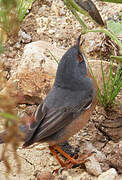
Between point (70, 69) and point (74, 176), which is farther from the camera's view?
point (70, 69)

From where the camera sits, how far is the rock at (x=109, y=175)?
3.55 m

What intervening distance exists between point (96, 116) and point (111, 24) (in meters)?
1.42

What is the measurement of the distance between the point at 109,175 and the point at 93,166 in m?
0.32

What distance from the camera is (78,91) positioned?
13.9 ft

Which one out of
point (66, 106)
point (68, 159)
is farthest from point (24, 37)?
point (68, 159)

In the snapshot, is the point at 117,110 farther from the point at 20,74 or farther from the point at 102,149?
the point at 20,74

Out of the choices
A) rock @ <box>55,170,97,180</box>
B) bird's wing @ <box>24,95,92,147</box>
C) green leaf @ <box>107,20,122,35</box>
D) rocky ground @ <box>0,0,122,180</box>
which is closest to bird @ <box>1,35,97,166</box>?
bird's wing @ <box>24,95,92,147</box>

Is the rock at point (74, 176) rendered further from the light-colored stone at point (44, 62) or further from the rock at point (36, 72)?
the light-colored stone at point (44, 62)

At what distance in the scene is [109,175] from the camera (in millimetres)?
3562

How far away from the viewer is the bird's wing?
150 inches

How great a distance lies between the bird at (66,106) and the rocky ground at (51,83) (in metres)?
0.27

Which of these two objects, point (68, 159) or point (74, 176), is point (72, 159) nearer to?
point (68, 159)

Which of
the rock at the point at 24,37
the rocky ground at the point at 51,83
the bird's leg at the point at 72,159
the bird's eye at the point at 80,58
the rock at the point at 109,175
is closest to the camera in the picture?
the rock at the point at 109,175

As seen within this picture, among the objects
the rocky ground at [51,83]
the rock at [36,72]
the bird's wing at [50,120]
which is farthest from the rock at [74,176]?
the rock at [36,72]
